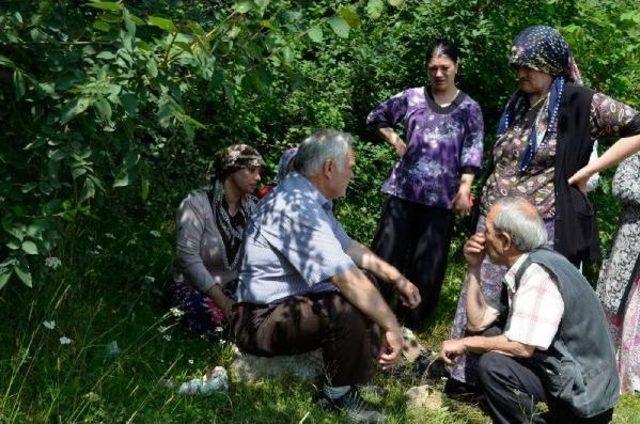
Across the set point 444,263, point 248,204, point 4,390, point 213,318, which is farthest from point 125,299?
point 444,263

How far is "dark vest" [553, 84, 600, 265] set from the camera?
472cm

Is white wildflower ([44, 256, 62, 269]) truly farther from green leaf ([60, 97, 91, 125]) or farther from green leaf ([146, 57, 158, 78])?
green leaf ([146, 57, 158, 78])

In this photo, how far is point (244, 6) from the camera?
10.1 ft

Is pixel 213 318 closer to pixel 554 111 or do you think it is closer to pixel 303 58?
pixel 554 111

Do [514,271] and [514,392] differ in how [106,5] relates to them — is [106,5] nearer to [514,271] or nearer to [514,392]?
[514,271]

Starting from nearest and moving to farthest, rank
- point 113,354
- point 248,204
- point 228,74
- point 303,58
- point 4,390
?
1. point 228,74
2. point 4,390
3. point 113,354
4. point 248,204
5. point 303,58

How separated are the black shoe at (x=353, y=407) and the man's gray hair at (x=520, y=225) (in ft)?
3.54

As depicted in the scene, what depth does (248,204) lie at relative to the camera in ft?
18.4

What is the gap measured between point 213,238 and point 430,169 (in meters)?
1.33

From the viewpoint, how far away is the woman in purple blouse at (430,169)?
5.61m

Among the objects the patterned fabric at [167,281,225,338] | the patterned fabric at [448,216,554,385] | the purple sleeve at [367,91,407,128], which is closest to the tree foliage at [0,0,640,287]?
the patterned fabric at [167,281,225,338]

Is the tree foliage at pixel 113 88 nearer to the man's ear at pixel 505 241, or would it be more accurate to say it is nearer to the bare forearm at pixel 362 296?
the bare forearm at pixel 362 296

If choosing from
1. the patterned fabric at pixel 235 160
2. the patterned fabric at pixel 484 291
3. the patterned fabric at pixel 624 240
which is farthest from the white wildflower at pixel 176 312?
the patterned fabric at pixel 624 240

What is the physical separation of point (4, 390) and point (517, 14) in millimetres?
4700
